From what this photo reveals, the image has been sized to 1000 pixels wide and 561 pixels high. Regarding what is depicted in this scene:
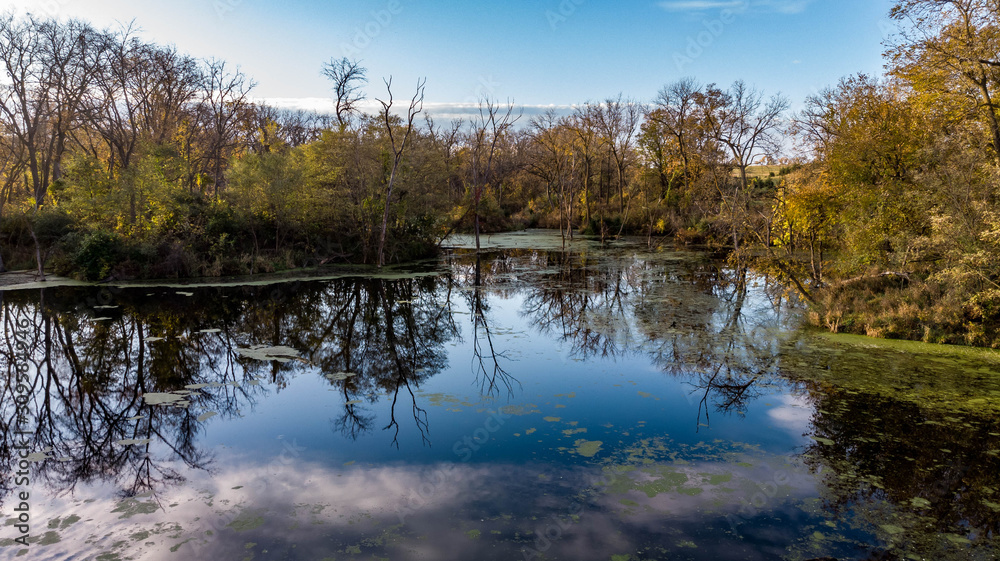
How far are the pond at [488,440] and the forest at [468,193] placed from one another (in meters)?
2.86

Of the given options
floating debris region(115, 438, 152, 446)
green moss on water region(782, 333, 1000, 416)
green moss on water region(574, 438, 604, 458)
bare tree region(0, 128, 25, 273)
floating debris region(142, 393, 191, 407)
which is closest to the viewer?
green moss on water region(574, 438, 604, 458)

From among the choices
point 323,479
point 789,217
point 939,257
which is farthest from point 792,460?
point 789,217

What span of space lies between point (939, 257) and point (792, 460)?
31.4ft

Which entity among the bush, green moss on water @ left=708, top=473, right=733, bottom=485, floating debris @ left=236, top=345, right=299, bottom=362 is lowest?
green moss on water @ left=708, top=473, right=733, bottom=485

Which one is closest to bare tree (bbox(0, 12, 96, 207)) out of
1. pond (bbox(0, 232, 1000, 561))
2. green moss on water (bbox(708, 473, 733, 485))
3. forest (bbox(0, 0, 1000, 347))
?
forest (bbox(0, 0, 1000, 347))

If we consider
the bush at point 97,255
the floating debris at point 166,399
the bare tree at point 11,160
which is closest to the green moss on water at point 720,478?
the floating debris at point 166,399

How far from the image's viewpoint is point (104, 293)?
16.4 metres

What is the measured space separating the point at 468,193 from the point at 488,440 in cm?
3416

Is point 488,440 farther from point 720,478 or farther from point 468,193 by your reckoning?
point 468,193

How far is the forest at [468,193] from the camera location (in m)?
11.3

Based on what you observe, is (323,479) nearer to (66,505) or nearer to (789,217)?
(66,505)

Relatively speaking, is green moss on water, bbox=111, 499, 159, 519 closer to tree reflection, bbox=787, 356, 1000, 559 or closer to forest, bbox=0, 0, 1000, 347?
tree reflection, bbox=787, 356, 1000, 559

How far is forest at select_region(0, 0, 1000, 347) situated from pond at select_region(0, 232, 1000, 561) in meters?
2.86

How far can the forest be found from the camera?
11344 millimetres
